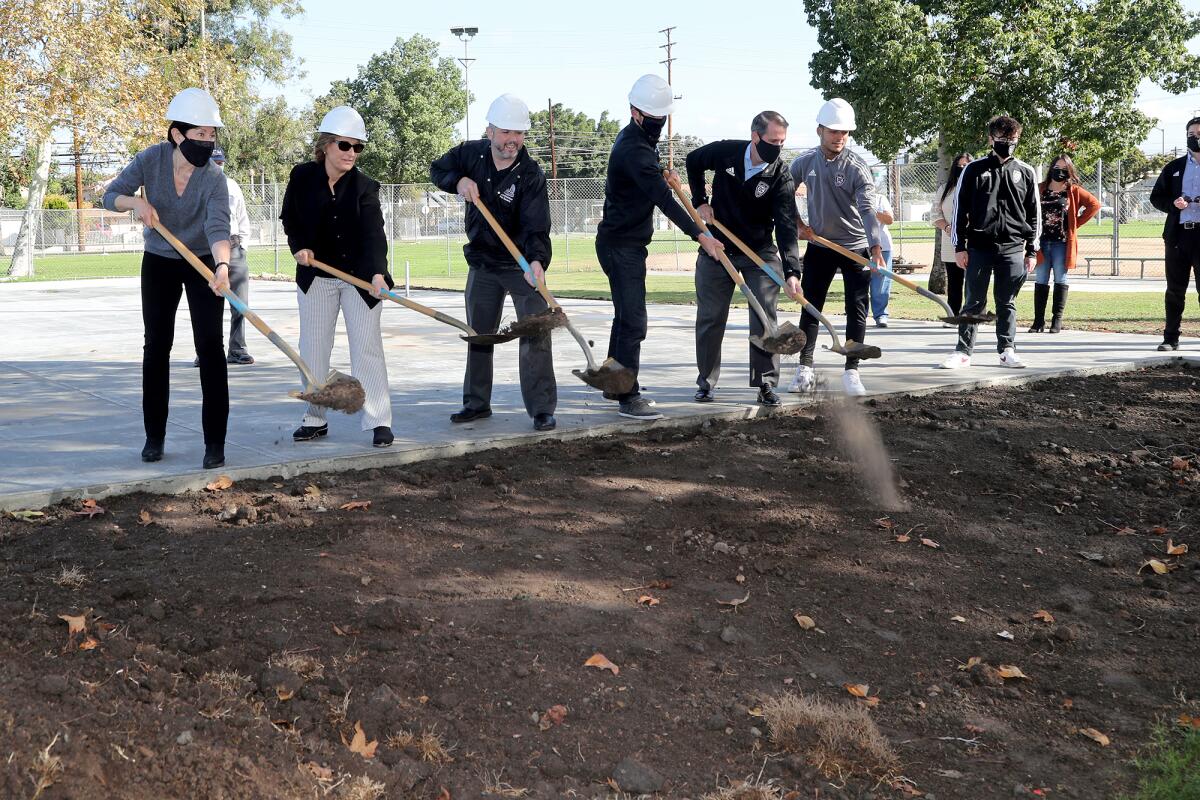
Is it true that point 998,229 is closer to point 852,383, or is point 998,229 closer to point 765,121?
point 852,383

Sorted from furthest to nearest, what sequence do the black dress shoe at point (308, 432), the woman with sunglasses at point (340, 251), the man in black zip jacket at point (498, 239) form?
the man in black zip jacket at point (498, 239) → the black dress shoe at point (308, 432) → the woman with sunglasses at point (340, 251)

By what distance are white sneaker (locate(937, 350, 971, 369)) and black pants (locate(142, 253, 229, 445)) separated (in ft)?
19.8

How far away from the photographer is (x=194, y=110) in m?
5.84

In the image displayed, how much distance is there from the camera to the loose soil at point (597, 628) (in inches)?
130

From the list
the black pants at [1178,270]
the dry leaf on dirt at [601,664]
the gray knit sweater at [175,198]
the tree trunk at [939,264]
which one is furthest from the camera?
the tree trunk at [939,264]

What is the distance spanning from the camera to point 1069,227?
41.3ft

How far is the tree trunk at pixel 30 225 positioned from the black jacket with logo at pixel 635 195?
26948 millimetres

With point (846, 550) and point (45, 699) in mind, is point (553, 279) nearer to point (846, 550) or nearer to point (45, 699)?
point (846, 550)

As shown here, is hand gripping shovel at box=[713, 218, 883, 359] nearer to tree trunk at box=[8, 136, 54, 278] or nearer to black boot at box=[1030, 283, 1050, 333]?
black boot at box=[1030, 283, 1050, 333]

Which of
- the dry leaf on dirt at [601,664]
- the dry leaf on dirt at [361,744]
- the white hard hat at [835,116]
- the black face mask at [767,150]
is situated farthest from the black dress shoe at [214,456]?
the white hard hat at [835,116]

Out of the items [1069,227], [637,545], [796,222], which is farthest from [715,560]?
[1069,227]

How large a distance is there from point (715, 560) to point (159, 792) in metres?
2.60

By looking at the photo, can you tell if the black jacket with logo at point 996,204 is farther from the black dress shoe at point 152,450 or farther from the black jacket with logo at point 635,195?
the black dress shoe at point 152,450

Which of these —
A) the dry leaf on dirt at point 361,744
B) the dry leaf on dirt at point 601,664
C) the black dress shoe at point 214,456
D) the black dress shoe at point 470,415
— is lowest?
the dry leaf on dirt at point 361,744
